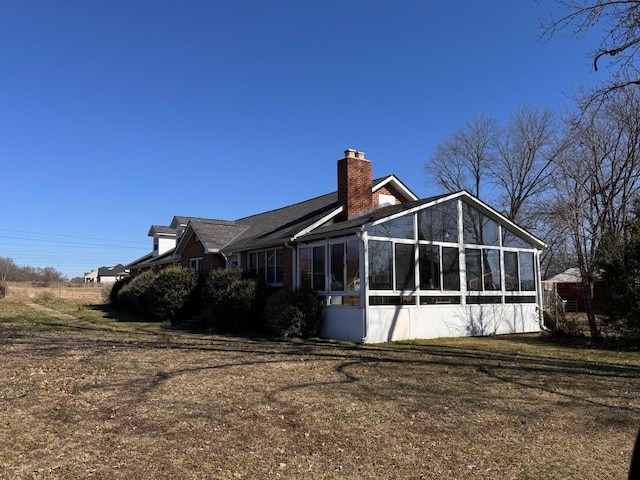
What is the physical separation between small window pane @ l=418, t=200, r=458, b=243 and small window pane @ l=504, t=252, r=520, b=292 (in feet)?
8.36

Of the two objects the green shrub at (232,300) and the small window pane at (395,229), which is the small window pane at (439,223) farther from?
the green shrub at (232,300)

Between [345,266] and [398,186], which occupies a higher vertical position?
[398,186]

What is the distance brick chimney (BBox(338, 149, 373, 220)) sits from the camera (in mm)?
16562

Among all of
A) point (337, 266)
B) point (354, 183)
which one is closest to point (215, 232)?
point (354, 183)

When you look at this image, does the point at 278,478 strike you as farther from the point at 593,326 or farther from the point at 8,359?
the point at 593,326

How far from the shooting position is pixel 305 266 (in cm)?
1589

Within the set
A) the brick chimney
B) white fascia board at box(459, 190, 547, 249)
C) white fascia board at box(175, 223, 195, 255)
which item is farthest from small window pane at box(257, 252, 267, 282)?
white fascia board at box(459, 190, 547, 249)

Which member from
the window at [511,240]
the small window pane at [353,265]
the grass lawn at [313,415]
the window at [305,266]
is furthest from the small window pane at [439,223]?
Result: the grass lawn at [313,415]

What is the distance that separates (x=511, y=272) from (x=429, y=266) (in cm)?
394

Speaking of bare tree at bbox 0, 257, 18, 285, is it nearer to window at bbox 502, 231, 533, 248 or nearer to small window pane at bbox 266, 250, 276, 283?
small window pane at bbox 266, 250, 276, 283

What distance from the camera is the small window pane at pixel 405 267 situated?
561 inches

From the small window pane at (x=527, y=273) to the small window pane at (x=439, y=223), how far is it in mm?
3412

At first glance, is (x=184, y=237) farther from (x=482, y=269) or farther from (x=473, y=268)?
(x=482, y=269)

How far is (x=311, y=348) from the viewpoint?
12180 mm
